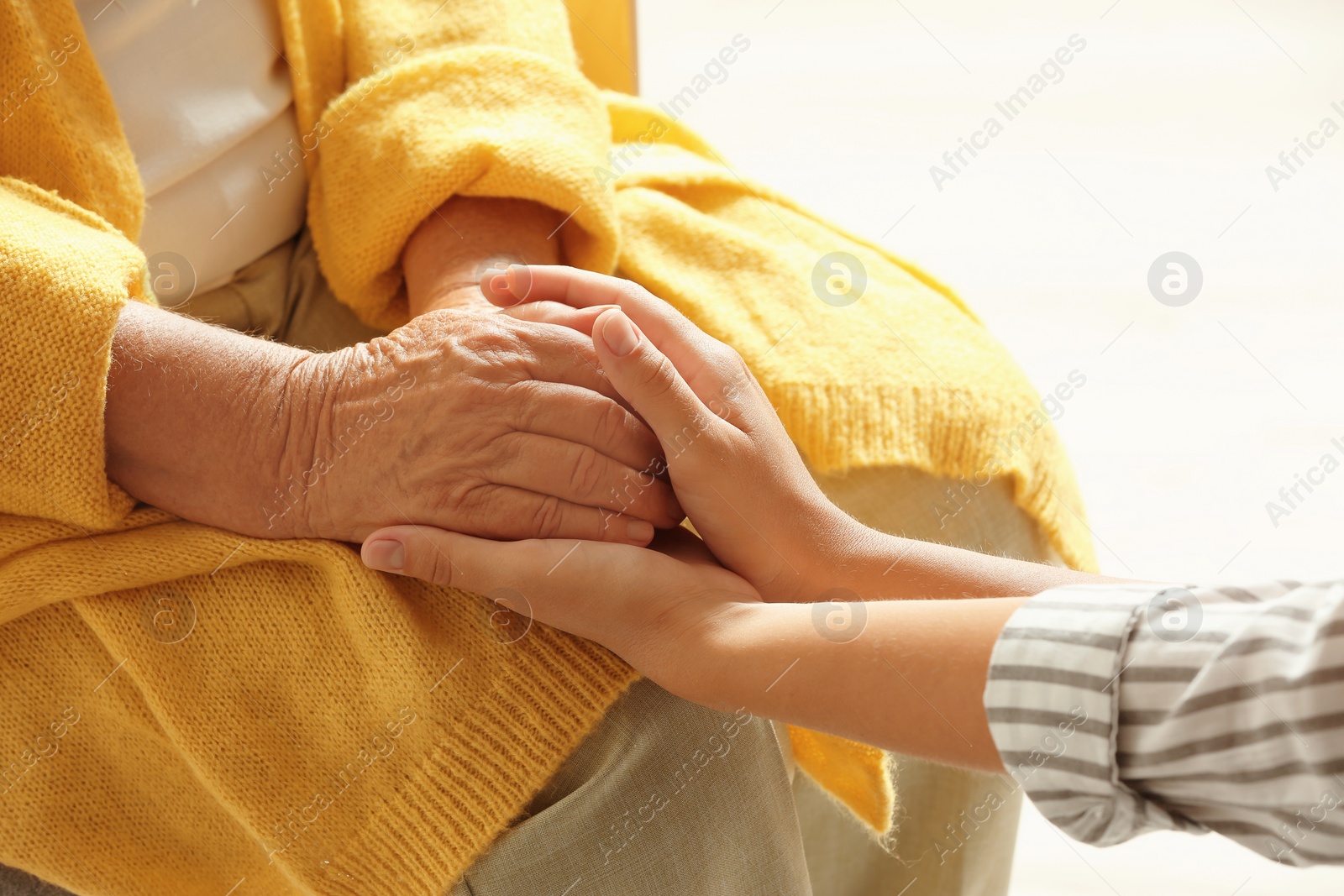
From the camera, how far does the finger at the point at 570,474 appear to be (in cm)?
67

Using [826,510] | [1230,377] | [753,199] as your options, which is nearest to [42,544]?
[826,510]

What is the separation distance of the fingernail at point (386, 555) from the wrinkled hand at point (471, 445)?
0.03m

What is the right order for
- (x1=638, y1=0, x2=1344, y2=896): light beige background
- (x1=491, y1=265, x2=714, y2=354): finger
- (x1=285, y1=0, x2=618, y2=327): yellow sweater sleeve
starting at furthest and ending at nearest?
(x1=638, y1=0, x2=1344, y2=896): light beige background < (x1=285, y1=0, x2=618, y2=327): yellow sweater sleeve < (x1=491, y1=265, x2=714, y2=354): finger

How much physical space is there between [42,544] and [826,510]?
1.59ft

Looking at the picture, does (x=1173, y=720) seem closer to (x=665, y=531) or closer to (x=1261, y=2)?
(x=665, y=531)

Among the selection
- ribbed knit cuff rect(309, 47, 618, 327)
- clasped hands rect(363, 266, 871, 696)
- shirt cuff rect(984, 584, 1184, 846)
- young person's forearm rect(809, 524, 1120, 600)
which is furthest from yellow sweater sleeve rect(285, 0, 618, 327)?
shirt cuff rect(984, 584, 1184, 846)

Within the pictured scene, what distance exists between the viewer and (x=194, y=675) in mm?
621

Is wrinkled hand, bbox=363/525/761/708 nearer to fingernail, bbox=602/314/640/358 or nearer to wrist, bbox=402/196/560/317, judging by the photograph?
fingernail, bbox=602/314/640/358

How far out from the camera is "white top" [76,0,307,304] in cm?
74

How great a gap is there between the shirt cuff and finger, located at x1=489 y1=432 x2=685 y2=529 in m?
0.26

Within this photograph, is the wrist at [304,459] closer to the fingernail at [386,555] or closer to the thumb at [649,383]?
the fingernail at [386,555]

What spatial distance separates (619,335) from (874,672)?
25cm

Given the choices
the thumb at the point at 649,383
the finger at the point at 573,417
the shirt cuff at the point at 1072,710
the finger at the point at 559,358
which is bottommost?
the finger at the point at 573,417

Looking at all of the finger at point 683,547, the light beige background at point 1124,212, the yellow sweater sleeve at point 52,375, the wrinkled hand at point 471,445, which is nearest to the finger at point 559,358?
the wrinkled hand at point 471,445
